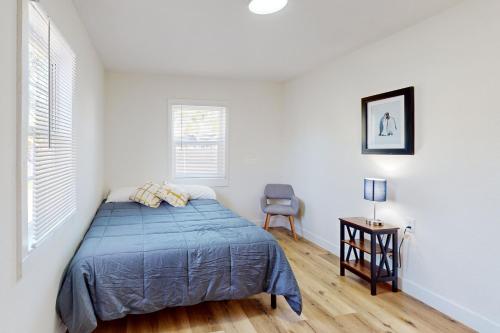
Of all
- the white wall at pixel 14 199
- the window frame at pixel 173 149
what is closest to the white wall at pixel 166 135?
the window frame at pixel 173 149

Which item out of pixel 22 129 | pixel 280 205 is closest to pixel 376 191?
pixel 280 205

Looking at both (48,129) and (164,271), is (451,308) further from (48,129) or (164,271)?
(48,129)

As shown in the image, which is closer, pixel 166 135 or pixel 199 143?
pixel 166 135

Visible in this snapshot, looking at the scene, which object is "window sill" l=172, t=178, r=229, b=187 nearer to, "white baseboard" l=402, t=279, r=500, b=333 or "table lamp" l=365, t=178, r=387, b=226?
"table lamp" l=365, t=178, r=387, b=226

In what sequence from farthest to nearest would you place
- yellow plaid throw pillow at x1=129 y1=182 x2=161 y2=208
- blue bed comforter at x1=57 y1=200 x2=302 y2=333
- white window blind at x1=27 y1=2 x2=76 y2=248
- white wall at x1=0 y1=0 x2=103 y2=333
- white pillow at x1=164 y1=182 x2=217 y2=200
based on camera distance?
white pillow at x1=164 y1=182 x2=217 y2=200 → yellow plaid throw pillow at x1=129 y1=182 x2=161 y2=208 → blue bed comforter at x1=57 y1=200 x2=302 y2=333 → white window blind at x1=27 y1=2 x2=76 y2=248 → white wall at x1=0 y1=0 x2=103 y2=333

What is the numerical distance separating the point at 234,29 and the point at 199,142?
89.3 inches

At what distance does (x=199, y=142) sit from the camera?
4.96 m

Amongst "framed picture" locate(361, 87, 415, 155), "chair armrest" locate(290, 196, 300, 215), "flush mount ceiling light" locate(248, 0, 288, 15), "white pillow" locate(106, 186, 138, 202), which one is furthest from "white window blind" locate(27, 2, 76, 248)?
"chair armrest" locate(290, 196, 300, 215)

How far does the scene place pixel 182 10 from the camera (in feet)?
8.47

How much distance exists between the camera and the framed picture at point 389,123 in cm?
287

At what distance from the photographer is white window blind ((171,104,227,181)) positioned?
4852 mm

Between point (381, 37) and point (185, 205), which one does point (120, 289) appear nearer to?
point (185, 205)

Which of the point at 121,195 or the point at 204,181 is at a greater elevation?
the point at 204,181

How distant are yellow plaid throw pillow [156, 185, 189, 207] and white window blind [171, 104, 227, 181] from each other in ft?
2.57
